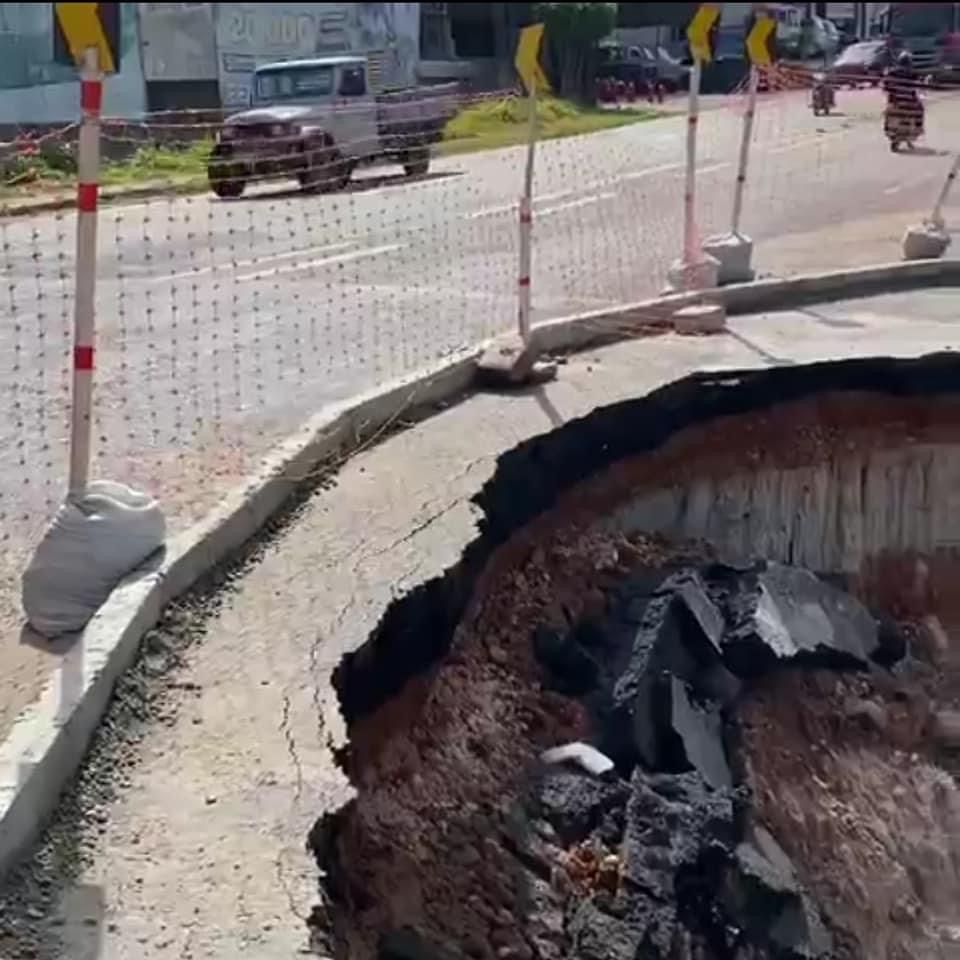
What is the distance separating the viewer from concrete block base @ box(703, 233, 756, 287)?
13039 millimetres

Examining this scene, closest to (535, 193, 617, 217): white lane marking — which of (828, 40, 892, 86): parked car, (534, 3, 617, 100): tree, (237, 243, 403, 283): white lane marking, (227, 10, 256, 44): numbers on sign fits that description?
(237, 243, 403, 283): white lane marking

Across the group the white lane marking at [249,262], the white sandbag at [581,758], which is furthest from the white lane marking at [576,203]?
the white sandbag at [581,758]

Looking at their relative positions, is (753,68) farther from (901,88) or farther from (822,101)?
(822,101)

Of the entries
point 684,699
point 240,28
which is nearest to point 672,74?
point 240,28

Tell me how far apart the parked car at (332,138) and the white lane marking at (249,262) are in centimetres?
109

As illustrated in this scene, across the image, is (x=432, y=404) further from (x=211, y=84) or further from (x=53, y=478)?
(x=211, y=84)

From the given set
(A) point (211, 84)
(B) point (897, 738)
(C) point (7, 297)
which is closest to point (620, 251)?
(C) point (7, 297)

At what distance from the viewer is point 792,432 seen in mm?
9836

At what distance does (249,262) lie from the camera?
1383cm

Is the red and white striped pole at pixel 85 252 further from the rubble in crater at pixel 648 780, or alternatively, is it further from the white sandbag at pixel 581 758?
the white sandbag at pixel 581 758

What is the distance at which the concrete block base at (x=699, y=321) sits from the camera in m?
11.0

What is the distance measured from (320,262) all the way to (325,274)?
0.69 meters

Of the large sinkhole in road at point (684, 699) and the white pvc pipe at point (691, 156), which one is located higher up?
the white pvc pipe at point (691, 156)

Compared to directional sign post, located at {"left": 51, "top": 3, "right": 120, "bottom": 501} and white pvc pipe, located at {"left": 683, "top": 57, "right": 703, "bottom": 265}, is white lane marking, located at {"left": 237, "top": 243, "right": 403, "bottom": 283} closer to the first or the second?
white pvc pipe, located at {"left": 683, "top": 57, "right": 703, "bottom": 265}
